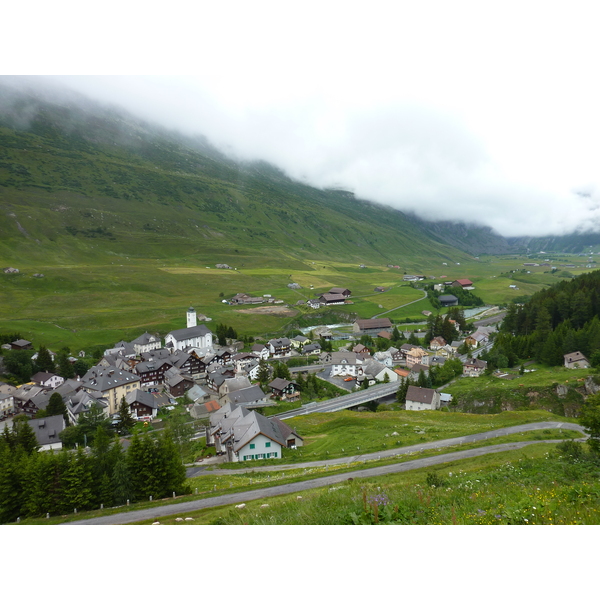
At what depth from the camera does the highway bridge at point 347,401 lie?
A: 65125mm

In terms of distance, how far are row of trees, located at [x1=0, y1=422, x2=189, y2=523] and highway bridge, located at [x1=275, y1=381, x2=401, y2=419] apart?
114ft

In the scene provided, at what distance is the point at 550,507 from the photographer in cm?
1005

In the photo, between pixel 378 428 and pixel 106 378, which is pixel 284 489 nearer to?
pixel 378 428

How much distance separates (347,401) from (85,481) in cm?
4925

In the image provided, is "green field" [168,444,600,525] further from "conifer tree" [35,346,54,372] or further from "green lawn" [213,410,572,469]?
"conifer tree" [35,346,54,372]

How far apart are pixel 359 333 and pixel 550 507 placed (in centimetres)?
12064

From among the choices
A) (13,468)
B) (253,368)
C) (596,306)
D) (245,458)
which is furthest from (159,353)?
(596,306)

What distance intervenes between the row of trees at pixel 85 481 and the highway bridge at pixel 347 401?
34743 mm

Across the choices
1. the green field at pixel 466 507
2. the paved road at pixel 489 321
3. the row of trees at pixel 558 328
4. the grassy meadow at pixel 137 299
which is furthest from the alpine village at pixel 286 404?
the paved road at pixel 489 321

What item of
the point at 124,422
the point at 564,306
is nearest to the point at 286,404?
the point at 124,422

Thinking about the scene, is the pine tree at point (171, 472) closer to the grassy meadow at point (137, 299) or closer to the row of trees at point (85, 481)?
the row of trees at point (85, 481)

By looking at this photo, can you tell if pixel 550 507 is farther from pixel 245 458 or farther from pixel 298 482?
pixel 245 458

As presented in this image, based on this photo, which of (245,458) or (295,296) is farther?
(295,296)

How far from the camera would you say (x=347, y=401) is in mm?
69375
